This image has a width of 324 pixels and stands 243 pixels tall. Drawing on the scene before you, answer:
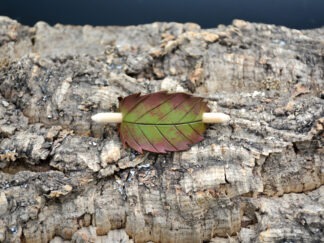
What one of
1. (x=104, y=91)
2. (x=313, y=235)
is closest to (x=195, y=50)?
(x=104, y=91)

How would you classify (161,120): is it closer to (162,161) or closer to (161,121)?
(161,121)

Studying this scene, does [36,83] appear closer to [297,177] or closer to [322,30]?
[297,177]

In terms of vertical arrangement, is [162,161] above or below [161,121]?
below

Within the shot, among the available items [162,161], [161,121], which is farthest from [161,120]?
[162,161]
